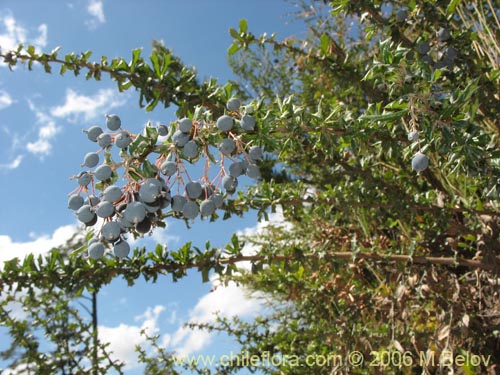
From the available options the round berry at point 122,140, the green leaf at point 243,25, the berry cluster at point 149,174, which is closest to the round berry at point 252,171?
the berry cluster at point 149,174

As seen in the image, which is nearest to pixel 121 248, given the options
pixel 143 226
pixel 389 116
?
pixel 143 226

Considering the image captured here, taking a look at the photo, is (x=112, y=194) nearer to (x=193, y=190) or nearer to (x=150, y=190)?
(x=150, y=190)

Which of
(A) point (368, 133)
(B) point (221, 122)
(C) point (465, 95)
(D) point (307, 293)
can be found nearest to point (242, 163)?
(B) point (221, 122)

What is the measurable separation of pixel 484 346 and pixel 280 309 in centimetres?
168

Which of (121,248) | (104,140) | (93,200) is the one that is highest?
(104,140)

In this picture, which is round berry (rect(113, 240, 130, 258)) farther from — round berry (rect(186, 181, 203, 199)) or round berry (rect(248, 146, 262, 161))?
round berry (rect(248, 146, 262, 161))

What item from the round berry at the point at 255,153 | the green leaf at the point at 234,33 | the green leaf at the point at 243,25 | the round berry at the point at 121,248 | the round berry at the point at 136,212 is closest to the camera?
the round berry at the point at 136,212

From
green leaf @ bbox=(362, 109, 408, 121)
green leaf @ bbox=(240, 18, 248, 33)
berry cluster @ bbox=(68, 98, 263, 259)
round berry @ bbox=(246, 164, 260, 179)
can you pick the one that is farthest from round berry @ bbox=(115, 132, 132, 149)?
green leaf @ bbox=(240, 18, 248, 33)

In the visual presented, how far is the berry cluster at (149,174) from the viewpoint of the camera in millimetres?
993

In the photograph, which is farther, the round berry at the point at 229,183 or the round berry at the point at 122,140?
the round berry at the point at 229,183

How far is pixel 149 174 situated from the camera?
1.02 metres

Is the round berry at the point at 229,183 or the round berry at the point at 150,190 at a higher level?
the round berry at the point at 229,183

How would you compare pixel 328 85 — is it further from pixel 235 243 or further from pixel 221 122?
pixel 221 122

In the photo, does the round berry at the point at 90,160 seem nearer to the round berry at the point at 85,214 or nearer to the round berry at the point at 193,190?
the round berry at the point at 85,214
